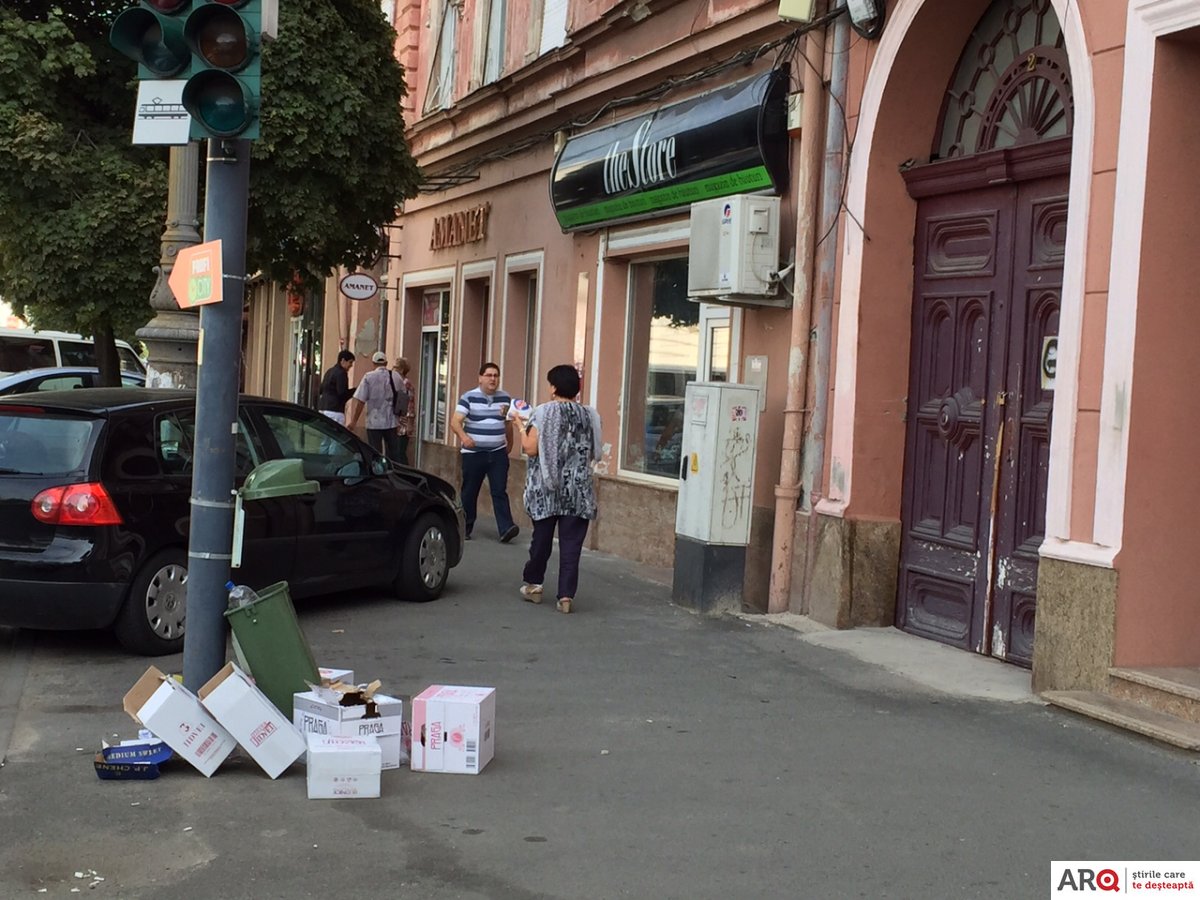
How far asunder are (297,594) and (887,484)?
12.3 feet

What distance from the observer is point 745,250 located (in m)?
10.1

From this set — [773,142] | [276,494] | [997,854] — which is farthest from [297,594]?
[997,854]

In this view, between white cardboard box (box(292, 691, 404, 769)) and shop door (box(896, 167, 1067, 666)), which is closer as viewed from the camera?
white cardboard box (box(292, 691, 404, 769))

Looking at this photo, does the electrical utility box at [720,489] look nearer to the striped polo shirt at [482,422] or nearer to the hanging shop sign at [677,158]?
the hanging shop sign at [677,158]

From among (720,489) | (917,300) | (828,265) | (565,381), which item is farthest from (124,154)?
(917,300)

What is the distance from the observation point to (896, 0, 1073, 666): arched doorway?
8.13m

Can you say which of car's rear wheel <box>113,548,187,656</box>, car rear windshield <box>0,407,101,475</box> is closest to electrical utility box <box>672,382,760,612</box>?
car's rear wheel <box>113,548,187,656</box>

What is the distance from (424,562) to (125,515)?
2.74 metres

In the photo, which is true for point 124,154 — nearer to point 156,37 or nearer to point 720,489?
point 720,489

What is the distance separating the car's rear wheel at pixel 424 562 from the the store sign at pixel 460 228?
7.34 m

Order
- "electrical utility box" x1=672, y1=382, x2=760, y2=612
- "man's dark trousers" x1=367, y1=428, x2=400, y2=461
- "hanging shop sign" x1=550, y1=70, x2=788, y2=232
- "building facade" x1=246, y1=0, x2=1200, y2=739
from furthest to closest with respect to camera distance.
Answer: "man's dark trousers" x1=367, y1=428, x2=400, y2=461 → "hanging shop sign" x1=550, y1=70, x2=788, y2=232 → "electrical utility box" x1=672, y1=382, x2=760, y2=612 → "building facade" x1=246, y1=0, x2=1200, y2=739

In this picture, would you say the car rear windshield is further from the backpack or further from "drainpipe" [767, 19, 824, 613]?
the backpack

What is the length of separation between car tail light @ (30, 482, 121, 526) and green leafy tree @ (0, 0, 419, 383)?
736 centimetres

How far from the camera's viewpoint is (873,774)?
19.1 ft
